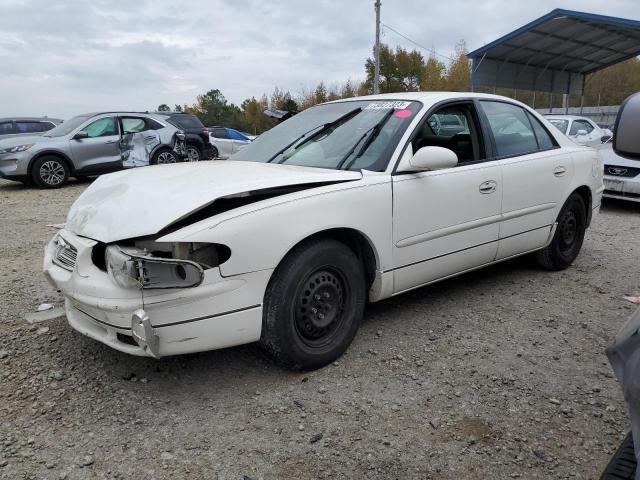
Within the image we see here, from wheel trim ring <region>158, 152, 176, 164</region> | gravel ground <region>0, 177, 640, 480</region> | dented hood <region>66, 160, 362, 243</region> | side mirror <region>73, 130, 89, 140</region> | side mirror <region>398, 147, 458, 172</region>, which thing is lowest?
gravel ground <region>0, 177, 640, 480</region>

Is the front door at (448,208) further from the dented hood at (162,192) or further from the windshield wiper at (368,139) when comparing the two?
the dented hood at (162,192)

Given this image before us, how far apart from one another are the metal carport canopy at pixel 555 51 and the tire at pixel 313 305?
56.5ft

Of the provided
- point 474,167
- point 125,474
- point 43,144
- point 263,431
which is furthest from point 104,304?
point 43,144

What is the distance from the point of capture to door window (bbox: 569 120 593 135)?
1163 centimetres

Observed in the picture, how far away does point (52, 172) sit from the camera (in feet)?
33.9

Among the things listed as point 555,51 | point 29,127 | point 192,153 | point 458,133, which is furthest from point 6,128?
point 555,51

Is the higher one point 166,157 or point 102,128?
point 102,128

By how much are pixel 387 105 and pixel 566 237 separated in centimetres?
229

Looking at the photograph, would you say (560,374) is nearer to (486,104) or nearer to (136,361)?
(486,104)

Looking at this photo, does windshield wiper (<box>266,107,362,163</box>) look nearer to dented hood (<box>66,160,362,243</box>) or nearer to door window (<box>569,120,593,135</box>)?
dented hood (<box>66,160,362,243</box>)

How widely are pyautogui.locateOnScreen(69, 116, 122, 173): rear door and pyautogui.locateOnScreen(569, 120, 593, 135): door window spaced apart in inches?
394

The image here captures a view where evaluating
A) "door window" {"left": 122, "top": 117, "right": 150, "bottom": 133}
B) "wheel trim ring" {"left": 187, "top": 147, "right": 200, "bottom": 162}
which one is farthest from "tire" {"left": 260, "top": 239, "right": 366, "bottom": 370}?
"wheel trim ring" {"left": 187, "top": 147, "right": 200, "bottom": 162}

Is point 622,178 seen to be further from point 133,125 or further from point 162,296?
point 133,125

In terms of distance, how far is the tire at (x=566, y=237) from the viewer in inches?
180
